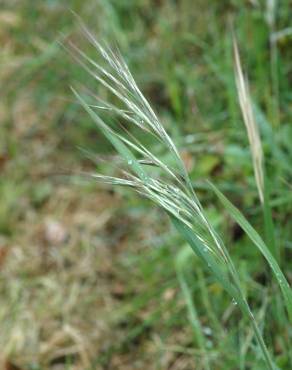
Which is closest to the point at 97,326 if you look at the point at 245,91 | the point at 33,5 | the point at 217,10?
the point at 245,91

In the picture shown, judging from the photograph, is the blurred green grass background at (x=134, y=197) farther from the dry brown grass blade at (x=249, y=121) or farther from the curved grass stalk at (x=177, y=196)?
the curved grass stalk at (x=177, y=196)

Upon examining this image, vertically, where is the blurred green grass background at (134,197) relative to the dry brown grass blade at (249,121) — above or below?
below

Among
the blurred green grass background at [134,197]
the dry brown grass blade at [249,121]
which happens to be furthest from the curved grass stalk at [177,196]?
the blurred green grass background at [134,197]

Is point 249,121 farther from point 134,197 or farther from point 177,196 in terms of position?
point 134,197

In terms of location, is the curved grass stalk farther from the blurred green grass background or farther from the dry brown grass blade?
the blurred green grass background

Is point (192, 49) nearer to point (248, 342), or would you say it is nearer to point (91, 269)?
point (91, 269)

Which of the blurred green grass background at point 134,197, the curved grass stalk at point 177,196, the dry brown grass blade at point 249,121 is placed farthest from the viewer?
the blurred green grass background at point 134,197

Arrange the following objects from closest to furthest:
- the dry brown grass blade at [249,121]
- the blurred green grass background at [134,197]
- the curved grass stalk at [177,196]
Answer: the curved grass stalk at [177,196], the dry brown grass blade at [249,121], the blurred green grass background at [134,197]

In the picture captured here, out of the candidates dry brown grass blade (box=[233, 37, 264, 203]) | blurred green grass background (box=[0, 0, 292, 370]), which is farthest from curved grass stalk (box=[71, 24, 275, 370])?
blurred green grass background (box=[0, 0, 292, 370])

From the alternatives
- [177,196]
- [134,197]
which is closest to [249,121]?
[177,196]
